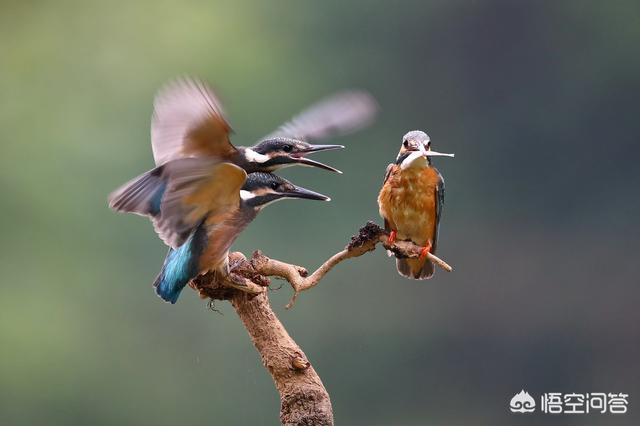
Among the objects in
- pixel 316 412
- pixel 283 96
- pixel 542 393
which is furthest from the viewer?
pixel 283 96

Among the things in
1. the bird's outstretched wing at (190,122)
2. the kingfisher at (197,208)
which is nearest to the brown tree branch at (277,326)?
the kingfisher at (197,208)

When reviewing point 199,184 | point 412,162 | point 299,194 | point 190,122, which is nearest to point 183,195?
point 199,184

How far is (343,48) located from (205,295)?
502 centimetres

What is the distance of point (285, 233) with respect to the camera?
22.2ft

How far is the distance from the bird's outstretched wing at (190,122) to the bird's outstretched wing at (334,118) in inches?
18.3

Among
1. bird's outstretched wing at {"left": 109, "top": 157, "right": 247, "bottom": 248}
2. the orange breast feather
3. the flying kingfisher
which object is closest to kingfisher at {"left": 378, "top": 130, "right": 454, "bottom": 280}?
the orange breast feather

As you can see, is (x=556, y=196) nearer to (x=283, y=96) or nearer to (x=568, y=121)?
(x=568, y=121)

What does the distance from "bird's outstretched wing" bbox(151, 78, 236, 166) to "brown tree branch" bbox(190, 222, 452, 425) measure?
300 millimetres

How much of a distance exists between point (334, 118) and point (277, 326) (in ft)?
2.16

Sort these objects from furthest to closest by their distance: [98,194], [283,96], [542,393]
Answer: [283,96] → [98,194] → [542,393]

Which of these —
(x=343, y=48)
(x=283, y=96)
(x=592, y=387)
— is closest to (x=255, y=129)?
(x=283, y=96)

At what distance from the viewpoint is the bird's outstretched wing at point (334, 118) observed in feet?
10.0

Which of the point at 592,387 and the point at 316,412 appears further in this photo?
the point at 592,387

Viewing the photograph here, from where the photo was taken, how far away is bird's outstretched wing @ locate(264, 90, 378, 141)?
306 centimetres
